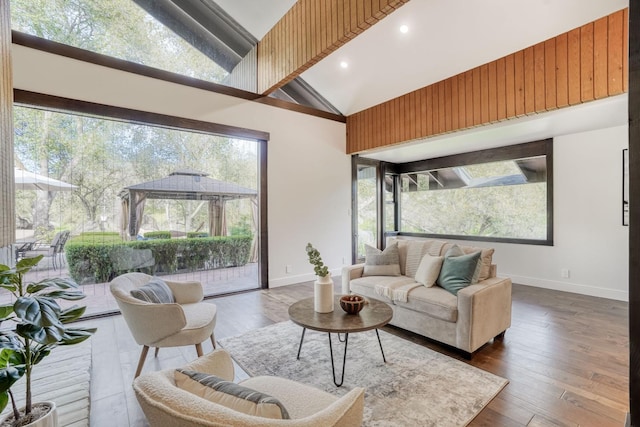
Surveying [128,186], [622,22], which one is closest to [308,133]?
[128,186]

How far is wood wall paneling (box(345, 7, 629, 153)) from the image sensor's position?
9.61ft

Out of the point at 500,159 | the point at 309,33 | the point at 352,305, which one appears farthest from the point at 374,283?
the point at 500,159

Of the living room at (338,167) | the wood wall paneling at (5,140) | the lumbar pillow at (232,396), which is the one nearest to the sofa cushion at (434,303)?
the living room at (338,167)

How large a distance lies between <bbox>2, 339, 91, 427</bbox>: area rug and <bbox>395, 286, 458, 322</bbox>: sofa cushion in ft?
8.62

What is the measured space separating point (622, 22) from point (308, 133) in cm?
411

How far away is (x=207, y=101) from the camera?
14.2 ft

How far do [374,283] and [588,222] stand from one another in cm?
369

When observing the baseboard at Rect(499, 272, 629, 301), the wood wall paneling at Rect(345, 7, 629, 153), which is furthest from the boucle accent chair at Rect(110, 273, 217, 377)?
the baseboard at Rect(499, 272, 629, 301)

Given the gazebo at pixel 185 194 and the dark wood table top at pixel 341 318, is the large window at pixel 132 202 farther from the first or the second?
the dark wood table top at pixel 341 318

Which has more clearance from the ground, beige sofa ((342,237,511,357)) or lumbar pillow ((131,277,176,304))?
lumbar pillow ((131,277,176,304))

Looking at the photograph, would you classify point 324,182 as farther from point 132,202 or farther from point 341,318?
point 341,318

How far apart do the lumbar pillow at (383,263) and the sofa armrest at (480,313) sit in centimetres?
102

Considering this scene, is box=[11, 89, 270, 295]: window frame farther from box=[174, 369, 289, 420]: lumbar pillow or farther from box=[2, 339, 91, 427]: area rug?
box=[174, 369, 289, 420]: lumbar pillow

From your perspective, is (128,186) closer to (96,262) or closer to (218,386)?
(96,262)
